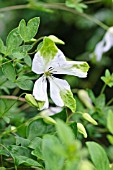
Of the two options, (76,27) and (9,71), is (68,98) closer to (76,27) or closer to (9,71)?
(9,71)

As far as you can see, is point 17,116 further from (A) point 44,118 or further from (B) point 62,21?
(B) point 62,21

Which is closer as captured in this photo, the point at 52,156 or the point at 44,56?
the point at 52,156

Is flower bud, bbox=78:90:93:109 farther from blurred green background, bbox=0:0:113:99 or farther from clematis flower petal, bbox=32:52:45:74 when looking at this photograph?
blurred green background, bbox=0:0:113:99

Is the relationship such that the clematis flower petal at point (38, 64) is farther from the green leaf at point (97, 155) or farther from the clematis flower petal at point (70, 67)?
the green leaf at point (97, 155)

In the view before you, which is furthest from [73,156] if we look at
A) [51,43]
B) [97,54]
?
[97,54]

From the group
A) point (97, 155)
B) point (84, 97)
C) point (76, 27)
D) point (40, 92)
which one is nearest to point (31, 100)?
point (40, 92)

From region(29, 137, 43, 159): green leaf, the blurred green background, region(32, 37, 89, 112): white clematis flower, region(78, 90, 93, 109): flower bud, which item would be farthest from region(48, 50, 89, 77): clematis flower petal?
the blurred green background

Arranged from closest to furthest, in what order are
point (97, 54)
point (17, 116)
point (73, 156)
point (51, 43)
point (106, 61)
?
point (73, 156), point (51, 43), point (17, 116), point (97, 54), point (106, 61)
